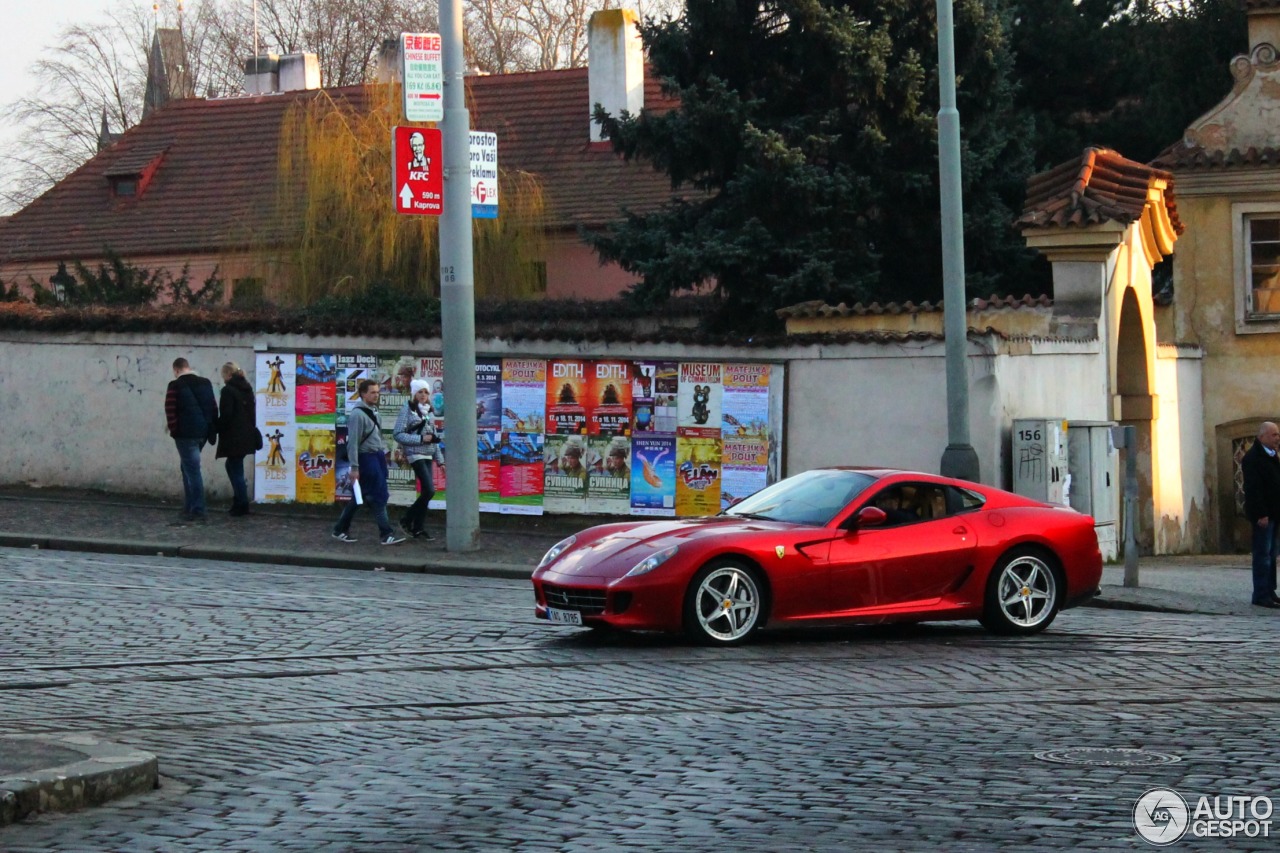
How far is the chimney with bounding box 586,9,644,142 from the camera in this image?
3978 centimetres

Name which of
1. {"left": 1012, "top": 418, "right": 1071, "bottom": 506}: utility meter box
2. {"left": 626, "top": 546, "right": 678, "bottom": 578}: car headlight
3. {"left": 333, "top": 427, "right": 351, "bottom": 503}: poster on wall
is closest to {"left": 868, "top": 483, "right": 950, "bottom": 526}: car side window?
{"left": 626, "top": 546, "right": 678, "bottom": 578}: car headlight

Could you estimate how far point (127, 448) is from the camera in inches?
915

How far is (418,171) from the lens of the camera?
18.5 meters

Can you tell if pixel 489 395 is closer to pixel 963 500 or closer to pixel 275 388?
pixel 275 388

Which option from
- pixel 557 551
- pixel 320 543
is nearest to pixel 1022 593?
pixel 557 551

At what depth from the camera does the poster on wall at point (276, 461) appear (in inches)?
868

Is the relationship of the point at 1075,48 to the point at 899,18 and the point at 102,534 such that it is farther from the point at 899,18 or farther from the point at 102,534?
the point at 102,534

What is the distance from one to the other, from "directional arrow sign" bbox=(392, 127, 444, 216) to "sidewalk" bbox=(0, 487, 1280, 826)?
144 inches

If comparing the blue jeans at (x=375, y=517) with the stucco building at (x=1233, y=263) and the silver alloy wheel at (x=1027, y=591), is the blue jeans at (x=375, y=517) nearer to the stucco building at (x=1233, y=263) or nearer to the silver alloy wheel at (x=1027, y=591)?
the silver alloy wheel at (x=1027, y=591)

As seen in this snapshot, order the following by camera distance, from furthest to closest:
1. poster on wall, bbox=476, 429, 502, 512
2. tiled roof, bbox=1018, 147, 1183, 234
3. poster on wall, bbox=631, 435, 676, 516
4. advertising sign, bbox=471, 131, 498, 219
A: tiled roof, bbox=1018, 147, 1183, 234 < poster on wall, bbox=476, 429, 502, 512 < poster on wall, bbox=631, 435, 676, 516 < advertising sign, bbox=471, 131, 498, 219

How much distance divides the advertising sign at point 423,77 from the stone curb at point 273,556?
4.65m

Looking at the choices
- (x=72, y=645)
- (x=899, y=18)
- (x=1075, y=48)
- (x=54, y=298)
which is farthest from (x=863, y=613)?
(x=1075, y=48)

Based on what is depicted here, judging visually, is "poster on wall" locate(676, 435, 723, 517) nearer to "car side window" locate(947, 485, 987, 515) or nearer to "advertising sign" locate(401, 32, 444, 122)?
→ "advertising sign" locate(401, 32, 444, 122)

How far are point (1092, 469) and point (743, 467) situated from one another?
417 cm
